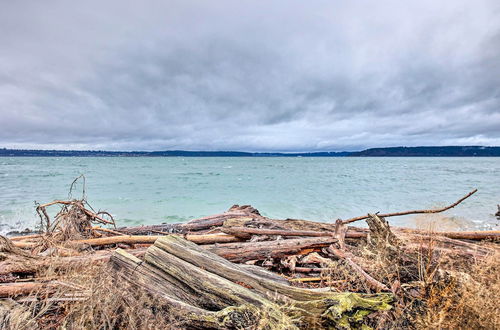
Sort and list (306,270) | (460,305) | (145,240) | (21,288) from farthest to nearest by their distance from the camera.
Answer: (145,240)
(306,270)
(21,288)
(460,305)

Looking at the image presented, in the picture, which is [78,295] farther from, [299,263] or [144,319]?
[299,263]

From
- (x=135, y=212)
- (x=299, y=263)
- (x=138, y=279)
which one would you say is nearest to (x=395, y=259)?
(x=299, y=263)

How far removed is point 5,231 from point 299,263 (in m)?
13.9

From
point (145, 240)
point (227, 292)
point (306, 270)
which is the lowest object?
point (306, 270)

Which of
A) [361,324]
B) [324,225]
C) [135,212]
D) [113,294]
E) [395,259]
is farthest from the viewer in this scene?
[135,212]

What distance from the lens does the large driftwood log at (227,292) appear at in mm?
2594

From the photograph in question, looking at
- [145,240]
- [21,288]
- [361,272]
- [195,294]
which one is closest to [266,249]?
[361,272]

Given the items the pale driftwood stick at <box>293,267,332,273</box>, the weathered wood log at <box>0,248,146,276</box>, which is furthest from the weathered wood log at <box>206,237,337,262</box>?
the weathered wood log at <box>0,248,146,276</box>

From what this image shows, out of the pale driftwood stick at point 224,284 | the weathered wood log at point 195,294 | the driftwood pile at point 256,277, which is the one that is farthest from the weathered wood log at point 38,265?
the pale driftwood stick at point 224,284

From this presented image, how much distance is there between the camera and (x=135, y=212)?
1764cm

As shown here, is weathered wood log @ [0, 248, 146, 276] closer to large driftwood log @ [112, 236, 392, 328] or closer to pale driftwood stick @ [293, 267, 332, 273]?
large driftwood log @ [112, 236, 392, 328]

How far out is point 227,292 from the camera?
2891mm

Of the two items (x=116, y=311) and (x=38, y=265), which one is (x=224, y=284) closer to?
(x=116, y=311)

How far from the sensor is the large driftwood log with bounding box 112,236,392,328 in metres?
2.59
